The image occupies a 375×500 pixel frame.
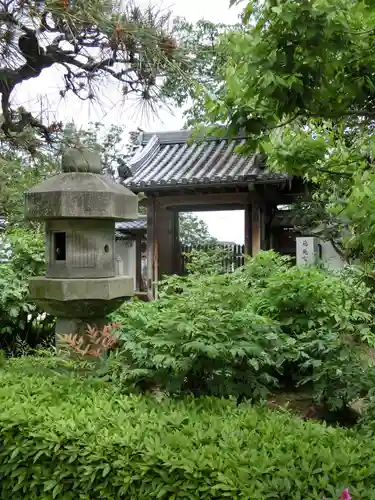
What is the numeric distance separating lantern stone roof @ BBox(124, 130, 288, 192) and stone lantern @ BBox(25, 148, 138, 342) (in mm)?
4814

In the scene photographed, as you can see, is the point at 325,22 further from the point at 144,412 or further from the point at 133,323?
the point at 133,323

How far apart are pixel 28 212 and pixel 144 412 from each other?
263 centimetres

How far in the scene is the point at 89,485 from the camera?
252cm

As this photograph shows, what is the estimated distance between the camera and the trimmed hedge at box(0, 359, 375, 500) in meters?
2.16

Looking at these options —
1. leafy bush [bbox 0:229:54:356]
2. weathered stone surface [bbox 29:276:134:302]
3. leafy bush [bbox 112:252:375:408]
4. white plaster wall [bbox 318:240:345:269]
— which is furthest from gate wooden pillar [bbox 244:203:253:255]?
weathered stone surface [bbox 29:276:134:302]

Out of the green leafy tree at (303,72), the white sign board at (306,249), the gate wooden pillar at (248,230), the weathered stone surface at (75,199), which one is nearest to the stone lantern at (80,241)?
the weathered stone surface at (75,199)

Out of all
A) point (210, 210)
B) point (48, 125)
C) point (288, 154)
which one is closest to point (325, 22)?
point (288, 154)

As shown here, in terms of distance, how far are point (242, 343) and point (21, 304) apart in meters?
3.77

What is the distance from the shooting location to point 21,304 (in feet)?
20.9

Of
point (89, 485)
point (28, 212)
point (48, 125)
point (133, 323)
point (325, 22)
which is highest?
point (325, 22)

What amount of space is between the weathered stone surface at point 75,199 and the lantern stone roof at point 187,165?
4829mm

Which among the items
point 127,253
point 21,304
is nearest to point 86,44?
point 21,304

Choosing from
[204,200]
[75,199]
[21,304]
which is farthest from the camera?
[204,200]

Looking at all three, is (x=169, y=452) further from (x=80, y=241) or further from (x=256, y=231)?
(x=256, y=231)
